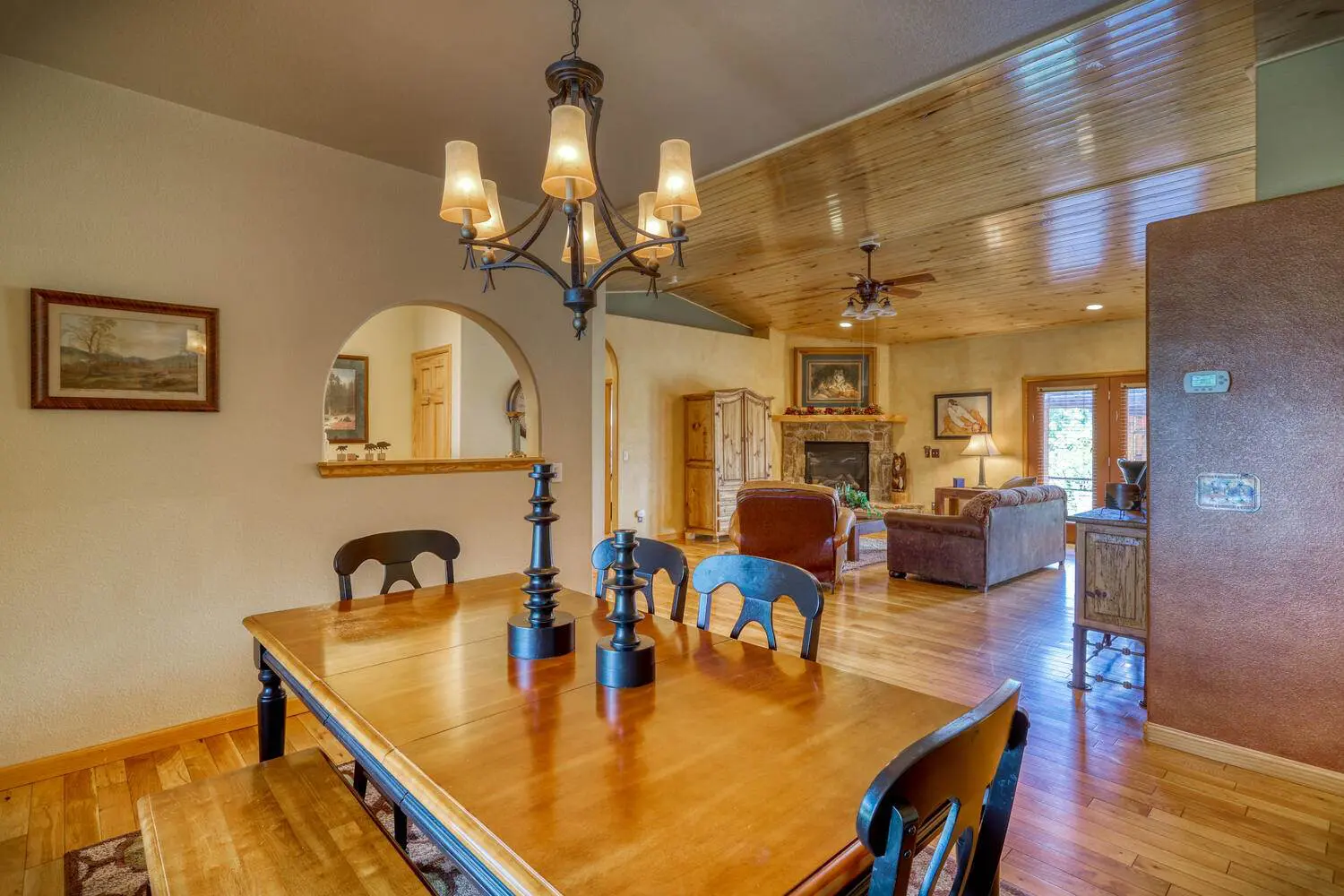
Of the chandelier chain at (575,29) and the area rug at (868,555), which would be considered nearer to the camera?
the chandelier chain at (575,29)

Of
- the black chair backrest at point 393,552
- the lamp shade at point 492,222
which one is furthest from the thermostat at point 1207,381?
the black chair backrest at point 393,552

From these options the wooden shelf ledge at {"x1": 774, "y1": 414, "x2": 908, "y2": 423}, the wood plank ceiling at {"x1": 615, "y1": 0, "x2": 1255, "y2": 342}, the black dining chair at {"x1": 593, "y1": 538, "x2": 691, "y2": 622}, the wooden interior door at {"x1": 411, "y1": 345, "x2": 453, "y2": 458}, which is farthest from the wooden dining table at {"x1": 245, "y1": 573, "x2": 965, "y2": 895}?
the wooden shelf ledge at {"x1": 774, "y1": 414, "x2": 908, "y2": 423}

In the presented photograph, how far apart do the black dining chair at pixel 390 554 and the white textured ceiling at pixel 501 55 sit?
180cm

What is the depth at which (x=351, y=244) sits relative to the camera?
3123 millimetres

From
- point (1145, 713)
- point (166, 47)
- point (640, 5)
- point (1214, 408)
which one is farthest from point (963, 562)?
point (166, 47)

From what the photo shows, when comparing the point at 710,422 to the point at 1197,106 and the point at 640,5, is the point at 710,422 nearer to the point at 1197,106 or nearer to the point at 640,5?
the point at 1197,106

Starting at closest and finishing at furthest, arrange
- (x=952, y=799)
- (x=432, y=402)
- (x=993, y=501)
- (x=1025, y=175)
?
(x=952, y=799)
(x=1025, y=175)
(x=993, y=501)
(x=432, y=402)

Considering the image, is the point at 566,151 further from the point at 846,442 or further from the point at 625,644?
the point at 846,442

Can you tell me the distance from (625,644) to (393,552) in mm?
1388

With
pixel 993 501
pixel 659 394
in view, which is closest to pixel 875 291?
pixel 993 501

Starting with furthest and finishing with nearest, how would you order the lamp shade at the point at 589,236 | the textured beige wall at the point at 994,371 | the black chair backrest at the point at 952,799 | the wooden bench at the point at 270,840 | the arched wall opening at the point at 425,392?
the textured beige wall at the point at 994,371 < the arched wall opening at the point at 425,392 < the lamp shade at the point at 589,236 < the wooden bench at the point at 270,840 < the black chair backrest at the point at 952,799

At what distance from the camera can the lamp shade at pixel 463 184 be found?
179 centimetres

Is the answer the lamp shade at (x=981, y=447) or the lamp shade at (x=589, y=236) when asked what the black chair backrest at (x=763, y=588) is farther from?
the lamp shade at (x=981, y=447)

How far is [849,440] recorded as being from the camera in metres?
9.34
